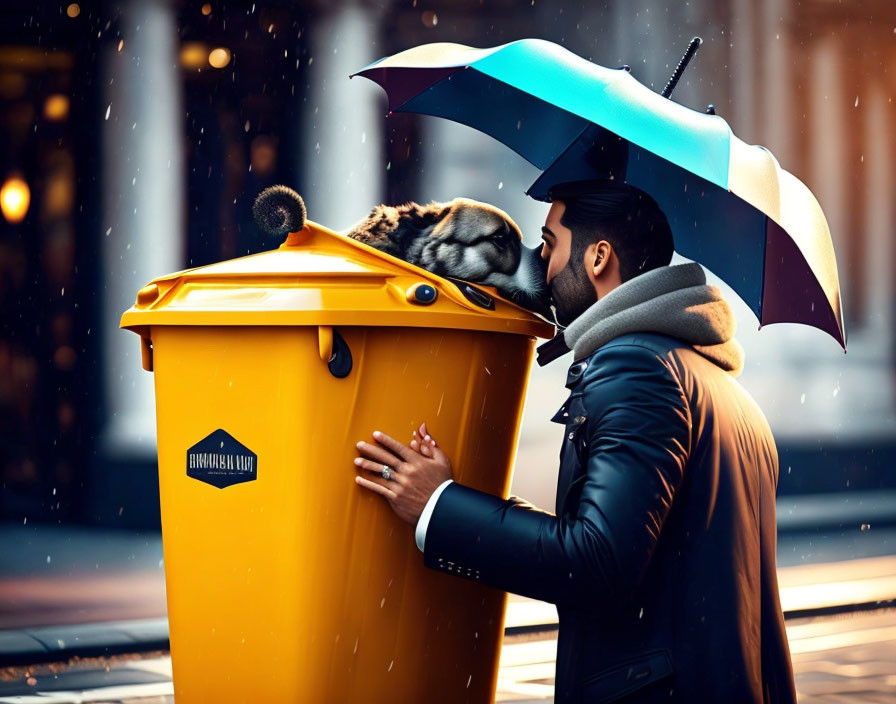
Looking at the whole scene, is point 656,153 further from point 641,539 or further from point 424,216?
point 424,216

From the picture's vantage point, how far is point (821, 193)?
10.7 m

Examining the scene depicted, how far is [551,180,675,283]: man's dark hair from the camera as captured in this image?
2.31 m

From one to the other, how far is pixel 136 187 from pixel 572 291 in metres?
7.33

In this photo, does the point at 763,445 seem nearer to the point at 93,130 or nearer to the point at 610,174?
the point at 610,174

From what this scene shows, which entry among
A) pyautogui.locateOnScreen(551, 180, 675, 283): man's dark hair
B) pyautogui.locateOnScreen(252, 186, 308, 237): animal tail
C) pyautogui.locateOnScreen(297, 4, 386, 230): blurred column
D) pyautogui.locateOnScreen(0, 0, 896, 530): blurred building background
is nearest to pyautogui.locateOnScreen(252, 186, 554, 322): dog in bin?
pyautogui.locateOnScreen(252, 186, 308, 237): animal tail

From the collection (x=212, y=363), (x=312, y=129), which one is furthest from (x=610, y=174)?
(x=312, y=129)

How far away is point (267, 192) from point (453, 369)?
1.85 feet

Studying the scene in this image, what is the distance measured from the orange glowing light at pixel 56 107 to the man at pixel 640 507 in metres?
7.72

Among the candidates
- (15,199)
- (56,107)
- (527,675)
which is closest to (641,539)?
(527,675)

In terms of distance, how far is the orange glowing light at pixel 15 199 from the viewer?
A: 9.29 meters

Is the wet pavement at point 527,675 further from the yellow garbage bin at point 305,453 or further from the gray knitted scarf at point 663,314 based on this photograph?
the gray knitted scarf at point 663,314

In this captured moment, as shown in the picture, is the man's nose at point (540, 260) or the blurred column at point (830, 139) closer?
the man's nose at point (540, 260)

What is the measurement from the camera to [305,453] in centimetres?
230

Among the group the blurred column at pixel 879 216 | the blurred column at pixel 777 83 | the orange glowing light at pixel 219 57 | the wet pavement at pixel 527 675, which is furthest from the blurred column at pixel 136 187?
the blurred column at pixel 879 216
